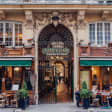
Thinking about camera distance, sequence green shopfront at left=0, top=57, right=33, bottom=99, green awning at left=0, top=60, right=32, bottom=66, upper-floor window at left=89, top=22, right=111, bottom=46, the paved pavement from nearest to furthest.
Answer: the paved pavement
green awning at left=0, top=60, right=32, bottom=66
green shopfront at left=0, top=57, right=33, bottom=99
upper-floor window at left=89, top=22, right=111, bottom=46

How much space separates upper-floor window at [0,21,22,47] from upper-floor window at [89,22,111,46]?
212 inches

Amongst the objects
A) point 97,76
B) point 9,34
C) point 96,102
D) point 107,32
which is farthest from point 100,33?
point 9,34

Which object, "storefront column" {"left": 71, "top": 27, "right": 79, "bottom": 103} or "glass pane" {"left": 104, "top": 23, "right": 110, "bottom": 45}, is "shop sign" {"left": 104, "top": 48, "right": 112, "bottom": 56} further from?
"storefront column" {"left": 71, "top": 27, "right": 79, "bottom": 103}

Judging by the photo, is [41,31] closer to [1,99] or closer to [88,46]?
[88,46]

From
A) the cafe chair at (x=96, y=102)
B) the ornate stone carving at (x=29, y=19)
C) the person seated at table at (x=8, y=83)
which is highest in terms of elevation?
the ornate stone carving at (x=29, y=19)

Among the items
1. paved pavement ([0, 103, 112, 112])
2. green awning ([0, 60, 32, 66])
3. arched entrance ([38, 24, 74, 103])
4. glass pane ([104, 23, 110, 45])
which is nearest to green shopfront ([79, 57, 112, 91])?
arched entrance ([38, 24, 74, 103])

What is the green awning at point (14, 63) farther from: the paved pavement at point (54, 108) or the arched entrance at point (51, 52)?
the paved pavement at point (54, 108)

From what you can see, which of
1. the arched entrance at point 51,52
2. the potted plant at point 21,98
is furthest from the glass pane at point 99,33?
Answer: the potted plant at point 21,98

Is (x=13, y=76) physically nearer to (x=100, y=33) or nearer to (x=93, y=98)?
(x=93, y=98)

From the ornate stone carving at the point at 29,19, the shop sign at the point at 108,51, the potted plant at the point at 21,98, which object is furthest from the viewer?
the shop sign at the point at 108,51

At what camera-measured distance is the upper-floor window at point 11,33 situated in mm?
14500

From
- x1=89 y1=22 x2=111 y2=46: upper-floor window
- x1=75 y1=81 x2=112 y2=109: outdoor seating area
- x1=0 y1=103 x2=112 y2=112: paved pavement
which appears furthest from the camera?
x1=89 y1=22 x2=111 y2=46: upper-floor window

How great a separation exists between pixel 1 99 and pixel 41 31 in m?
5.67

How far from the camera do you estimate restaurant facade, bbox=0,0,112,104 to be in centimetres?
1364
